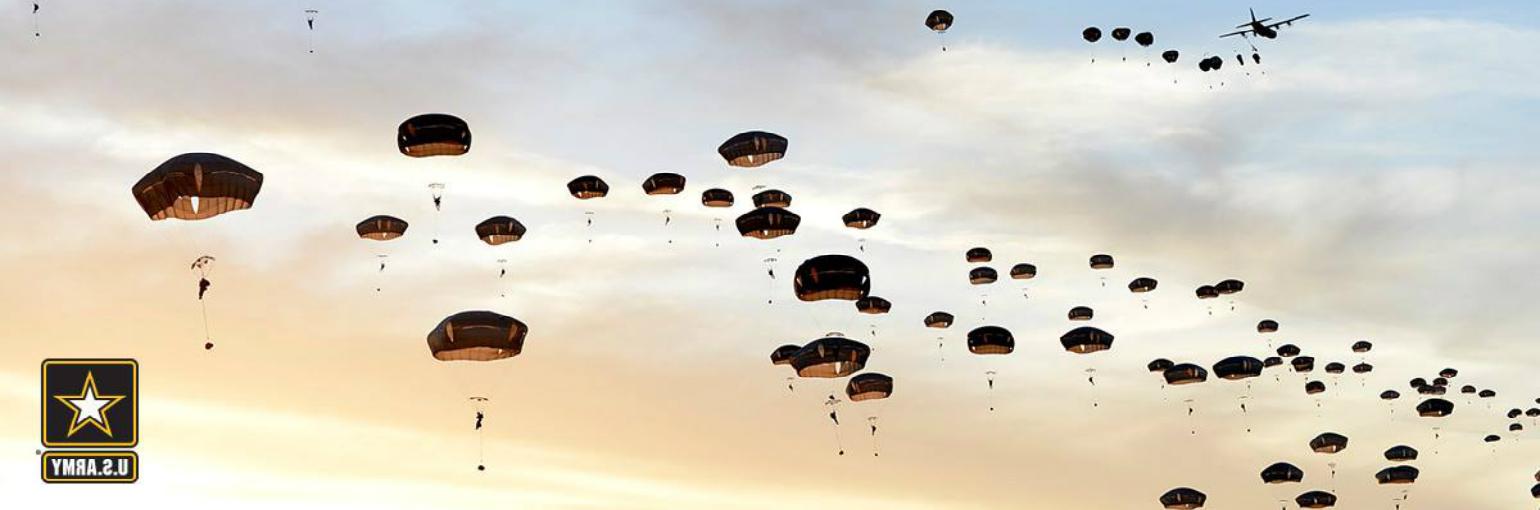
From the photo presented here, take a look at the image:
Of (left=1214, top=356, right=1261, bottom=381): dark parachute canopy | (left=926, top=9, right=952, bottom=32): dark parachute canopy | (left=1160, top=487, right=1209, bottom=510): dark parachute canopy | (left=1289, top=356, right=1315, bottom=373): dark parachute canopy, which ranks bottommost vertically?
(left=1160, top=487, right=1209, bottom=510): dark parachute canopy

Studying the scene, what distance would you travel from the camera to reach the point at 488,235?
330ft

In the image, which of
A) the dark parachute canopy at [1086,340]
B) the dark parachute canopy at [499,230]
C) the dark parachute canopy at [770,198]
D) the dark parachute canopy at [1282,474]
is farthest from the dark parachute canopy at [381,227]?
the dark parachute canopy at [1282,474]

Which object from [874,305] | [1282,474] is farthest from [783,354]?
[1282,474]

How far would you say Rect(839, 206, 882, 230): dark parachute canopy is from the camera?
112469 millimetres

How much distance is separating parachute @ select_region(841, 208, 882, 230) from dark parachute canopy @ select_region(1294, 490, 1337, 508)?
39281mm

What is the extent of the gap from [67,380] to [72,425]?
1770 millimetres

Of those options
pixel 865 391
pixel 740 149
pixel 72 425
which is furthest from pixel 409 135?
pixel 72 425

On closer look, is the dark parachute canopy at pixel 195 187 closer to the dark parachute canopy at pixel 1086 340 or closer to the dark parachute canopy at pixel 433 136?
the dark parachute canopy at pixel 433 136

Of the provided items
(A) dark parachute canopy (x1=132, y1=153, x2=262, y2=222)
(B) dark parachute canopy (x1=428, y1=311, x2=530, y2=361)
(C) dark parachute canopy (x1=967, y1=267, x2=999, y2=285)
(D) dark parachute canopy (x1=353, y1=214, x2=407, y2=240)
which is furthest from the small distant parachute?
(A) dark parachute canopy (x1=132, y1=153, x2=262, y2=222)

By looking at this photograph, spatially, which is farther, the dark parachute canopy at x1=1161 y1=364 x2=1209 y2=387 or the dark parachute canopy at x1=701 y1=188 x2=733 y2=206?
the dark parachute canopy at x1=1161 y1=364 x2=1209 y2=387

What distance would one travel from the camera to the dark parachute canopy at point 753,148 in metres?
99.4

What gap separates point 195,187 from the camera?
72.6 meters

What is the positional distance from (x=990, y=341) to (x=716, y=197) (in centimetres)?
1879

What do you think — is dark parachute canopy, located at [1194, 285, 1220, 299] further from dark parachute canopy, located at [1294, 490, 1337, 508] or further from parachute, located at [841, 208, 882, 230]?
parachute, located at [841, 208, 882, 230]
